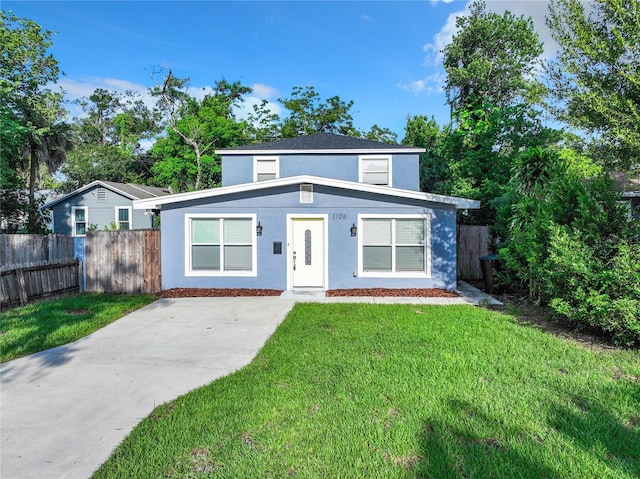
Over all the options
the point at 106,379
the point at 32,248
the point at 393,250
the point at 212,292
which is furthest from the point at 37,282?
the point at 393,250

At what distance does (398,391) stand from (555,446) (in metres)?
1.40

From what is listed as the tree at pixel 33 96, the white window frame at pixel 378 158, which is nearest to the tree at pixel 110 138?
the tree at pixel 33 96

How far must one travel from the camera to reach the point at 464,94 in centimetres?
2638

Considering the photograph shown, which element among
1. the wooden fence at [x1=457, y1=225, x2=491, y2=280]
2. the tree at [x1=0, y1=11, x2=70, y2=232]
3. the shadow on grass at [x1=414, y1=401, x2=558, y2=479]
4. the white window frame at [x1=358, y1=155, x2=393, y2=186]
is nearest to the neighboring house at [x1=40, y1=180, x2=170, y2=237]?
the tree at [x1=0, y1=11, x2=70, y2=232]

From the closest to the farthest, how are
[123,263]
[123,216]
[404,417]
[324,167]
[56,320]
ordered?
1. [404,417]
2. [56,320]
3. [123,263]
4. [324,167]
5. [123,216]

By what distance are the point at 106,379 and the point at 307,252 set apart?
Result: 20.6 ft

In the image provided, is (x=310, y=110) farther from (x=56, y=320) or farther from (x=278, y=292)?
(x=56, y=320)

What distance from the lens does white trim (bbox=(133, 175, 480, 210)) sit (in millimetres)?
9289

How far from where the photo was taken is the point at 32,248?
31.4 feet

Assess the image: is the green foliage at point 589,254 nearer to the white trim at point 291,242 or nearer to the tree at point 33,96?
the white trim at point 291,242

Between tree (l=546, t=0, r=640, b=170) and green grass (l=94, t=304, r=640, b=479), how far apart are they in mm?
5434

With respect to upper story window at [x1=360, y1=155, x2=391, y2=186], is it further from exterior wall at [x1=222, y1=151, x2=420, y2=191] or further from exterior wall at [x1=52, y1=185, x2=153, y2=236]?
exterior wall at [x1=52, y1=185, x2=153, y2=236]

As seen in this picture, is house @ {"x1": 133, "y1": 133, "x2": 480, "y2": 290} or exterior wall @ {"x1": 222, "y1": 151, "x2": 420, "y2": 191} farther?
exterior wall @ {"x1": 222, "y1": 151, "x2": 420, "y2": 191}

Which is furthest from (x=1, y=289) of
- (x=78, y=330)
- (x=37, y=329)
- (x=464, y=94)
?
(x=464, y=94)
